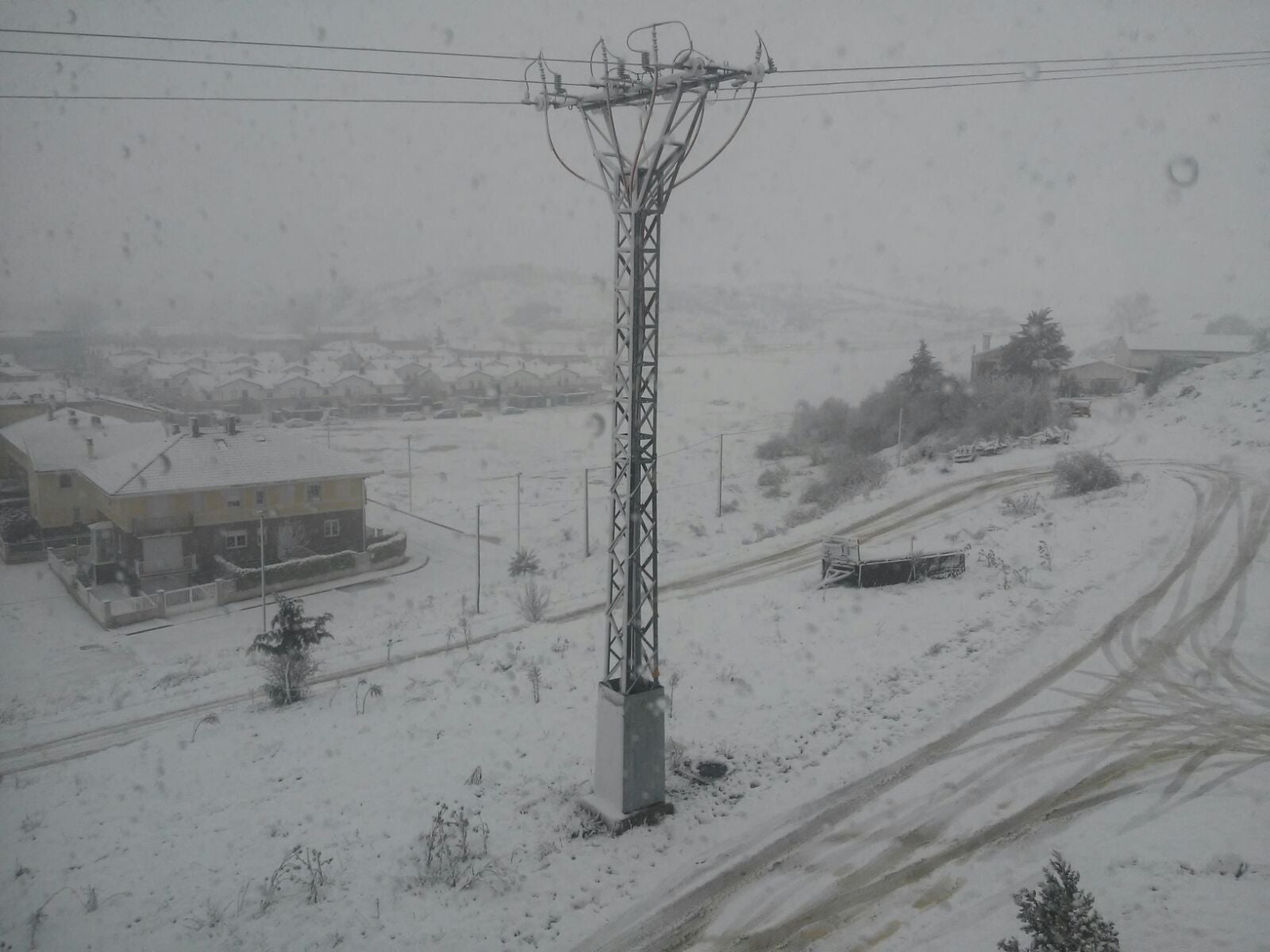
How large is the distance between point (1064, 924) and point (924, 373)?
36.4 m

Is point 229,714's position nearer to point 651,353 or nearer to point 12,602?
point 651,353

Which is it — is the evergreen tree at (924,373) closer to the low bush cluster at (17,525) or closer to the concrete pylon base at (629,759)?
the concrete pylon base at (629,759)

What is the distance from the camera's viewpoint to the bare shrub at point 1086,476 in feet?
68.6

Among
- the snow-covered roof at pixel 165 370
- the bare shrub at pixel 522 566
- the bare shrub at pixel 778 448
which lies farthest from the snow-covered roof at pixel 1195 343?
the snow-covered roof at pixel 165 370

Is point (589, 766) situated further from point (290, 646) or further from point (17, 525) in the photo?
point (17, 525)

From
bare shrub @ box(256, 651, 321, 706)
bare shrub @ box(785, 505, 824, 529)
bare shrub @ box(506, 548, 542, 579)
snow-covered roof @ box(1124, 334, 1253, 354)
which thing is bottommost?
bare shrub @ box(506, 548, 542, 579)

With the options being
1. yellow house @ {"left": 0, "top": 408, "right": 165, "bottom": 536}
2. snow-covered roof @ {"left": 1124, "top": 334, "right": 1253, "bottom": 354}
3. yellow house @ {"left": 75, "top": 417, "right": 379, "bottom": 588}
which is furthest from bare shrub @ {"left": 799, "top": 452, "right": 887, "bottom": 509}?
yellow house @ {"left": 0, "top": 408, "right": 165, "bottom": 536}

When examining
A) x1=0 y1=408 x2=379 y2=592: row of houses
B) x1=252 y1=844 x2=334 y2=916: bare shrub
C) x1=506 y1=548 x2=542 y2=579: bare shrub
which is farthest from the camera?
x1=506 y1=548 x2=542 y2=579: bare shrub

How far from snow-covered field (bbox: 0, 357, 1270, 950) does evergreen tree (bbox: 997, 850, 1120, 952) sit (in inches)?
26.7

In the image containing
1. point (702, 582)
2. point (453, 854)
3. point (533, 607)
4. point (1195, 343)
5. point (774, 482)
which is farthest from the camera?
point (1195, 343)

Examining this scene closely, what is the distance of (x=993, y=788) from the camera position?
7746 mm

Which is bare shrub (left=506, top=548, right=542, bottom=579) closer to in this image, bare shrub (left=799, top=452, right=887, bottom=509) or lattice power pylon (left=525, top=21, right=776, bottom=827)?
bare shrub (left=799, top=452, right=887, bottom=509)

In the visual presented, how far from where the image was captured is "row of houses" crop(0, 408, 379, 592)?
23.4 metres

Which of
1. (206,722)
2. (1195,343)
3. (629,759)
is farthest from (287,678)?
(1195,343)
